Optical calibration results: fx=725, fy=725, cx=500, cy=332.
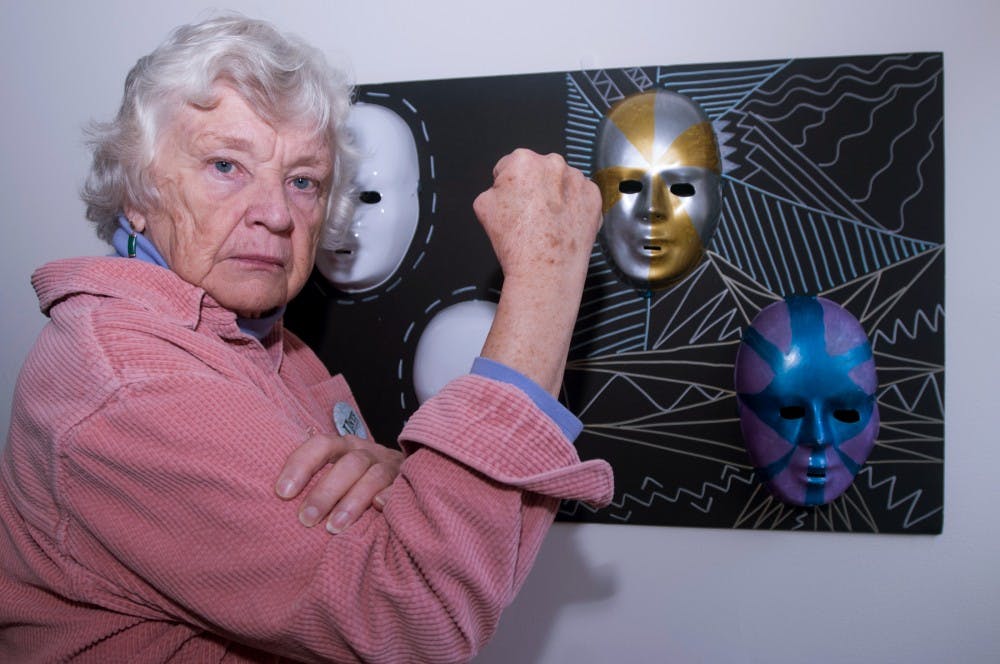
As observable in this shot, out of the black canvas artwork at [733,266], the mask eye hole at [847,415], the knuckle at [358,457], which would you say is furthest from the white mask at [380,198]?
the mask eye hole at [847,415]

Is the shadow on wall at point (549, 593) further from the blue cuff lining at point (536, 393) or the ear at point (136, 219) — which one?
the ear at point (136, 219)

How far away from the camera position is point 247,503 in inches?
21.2

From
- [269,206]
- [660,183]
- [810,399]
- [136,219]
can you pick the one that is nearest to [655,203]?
[660,183]

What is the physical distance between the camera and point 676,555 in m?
1.17

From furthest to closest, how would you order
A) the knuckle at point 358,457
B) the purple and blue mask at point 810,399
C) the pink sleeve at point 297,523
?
the purple and blue mask at point 810,399
the knuckle at point 358,457
the pink sleeve at point 297,523

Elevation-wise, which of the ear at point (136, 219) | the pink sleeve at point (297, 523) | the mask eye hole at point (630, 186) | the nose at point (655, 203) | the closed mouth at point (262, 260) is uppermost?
the mask eye hole at point (630, 186)

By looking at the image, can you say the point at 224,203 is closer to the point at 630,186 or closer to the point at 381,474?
the point at 381,474

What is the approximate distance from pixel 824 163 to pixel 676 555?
2.14 ft

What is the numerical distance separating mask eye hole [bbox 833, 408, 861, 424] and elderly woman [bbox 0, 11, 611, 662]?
1.88 feet

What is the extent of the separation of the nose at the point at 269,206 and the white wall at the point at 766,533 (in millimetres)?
549

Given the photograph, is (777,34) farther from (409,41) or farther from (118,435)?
(118,435)

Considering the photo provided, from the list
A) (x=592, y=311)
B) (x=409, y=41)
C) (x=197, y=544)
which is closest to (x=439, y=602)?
(x=197, y=544)

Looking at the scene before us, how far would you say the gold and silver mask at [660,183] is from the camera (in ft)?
3.64

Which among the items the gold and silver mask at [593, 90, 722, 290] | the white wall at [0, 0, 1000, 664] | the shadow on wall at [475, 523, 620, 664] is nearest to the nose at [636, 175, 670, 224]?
the gold and silver mask at [593, 90, 722, 290]
